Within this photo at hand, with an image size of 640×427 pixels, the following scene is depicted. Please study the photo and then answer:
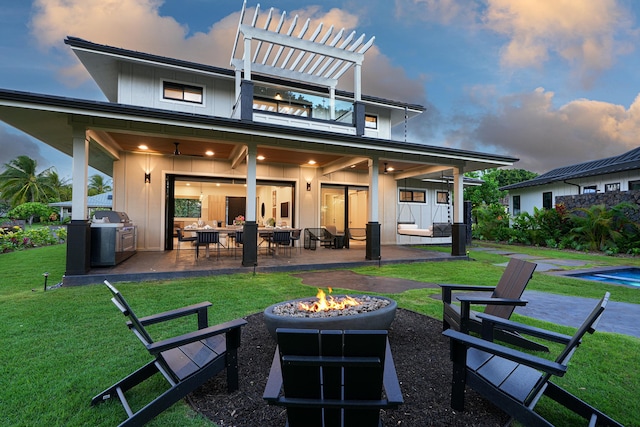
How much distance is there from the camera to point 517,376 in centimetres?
191

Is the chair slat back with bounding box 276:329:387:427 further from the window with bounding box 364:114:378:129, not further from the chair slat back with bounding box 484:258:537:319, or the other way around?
the window with bounding box 364:114:378:129

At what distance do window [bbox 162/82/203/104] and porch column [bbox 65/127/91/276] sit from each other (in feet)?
15.3

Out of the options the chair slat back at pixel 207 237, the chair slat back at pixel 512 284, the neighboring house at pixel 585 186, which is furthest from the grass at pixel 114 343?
the neighboring house at pixel 585 186

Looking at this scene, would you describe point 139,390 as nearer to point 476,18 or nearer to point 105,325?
point 105,325

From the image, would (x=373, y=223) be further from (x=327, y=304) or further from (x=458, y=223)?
(x=327, y=304)

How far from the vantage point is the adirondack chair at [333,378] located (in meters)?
1.28

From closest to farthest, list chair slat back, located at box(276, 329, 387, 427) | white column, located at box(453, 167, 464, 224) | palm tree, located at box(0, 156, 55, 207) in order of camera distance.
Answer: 1. chair slat back, located at box(276, 329, 387, 427)
2. white column, located at box(453, 167, 464, 224)
3. palm tree, located at box(0, 156, 55, 207)

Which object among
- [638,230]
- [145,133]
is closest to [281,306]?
[145,133]

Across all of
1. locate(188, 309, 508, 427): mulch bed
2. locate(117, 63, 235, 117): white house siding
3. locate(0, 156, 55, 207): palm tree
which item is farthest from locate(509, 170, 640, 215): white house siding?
locate(0, 156, 55, 207): palm tree

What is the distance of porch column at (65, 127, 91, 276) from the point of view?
5660 mm

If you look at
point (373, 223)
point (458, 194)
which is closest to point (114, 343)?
point (373, 223)

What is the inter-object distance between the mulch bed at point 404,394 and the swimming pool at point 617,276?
21.3 feet

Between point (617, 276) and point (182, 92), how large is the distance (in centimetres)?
1348

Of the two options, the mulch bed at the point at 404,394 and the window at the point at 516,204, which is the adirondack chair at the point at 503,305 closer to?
the mulch bed at the point at 404,394
